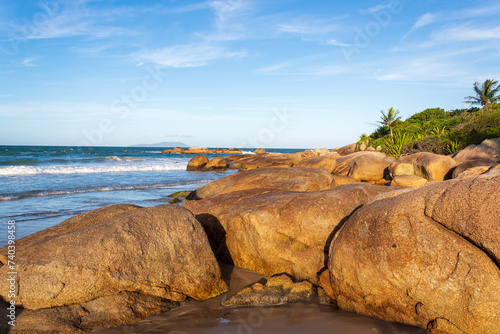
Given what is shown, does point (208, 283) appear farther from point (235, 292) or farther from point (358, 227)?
point (358, 227)

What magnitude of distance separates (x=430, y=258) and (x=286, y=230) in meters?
2.28

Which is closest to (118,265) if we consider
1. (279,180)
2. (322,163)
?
(279,180)

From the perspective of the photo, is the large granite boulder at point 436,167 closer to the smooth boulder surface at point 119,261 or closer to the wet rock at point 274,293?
the wet rock at point 274,293

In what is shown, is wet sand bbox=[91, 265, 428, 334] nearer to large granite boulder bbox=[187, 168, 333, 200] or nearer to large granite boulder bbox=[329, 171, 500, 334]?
large granite boulder bbox=[329, 171, 500, 334]

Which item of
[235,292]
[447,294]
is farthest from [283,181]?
[447,294]

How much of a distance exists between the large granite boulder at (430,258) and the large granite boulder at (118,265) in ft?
6.72

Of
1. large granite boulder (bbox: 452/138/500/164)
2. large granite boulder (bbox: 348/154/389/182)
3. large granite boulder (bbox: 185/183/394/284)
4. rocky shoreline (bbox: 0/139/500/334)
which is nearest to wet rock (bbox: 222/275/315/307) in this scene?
rocky shoreline (bbox: 0/139/500/334)

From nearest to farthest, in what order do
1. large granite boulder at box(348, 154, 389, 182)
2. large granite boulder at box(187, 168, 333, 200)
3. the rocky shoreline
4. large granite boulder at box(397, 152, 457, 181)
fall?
the rocky shoreline → large granite boulder at box(187, 168, 333, 200) → large granite boulder at box(397, 152, 457, 181) → large granite boulder at box(348, 154, 389, 182)

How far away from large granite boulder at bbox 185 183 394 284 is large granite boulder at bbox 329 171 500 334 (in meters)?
0.92

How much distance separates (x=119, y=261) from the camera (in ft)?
14.0

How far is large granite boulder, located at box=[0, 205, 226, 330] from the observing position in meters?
4.00

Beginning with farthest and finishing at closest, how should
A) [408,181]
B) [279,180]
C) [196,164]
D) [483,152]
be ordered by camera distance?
1. [196,164]
2. [483,152]
3. [408,181]
4. [279,180]

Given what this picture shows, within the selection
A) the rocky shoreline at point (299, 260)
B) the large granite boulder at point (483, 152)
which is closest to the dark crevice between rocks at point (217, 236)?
the rocky shoreline at point (299, 260)

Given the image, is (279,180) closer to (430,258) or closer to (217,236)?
(217,236)
